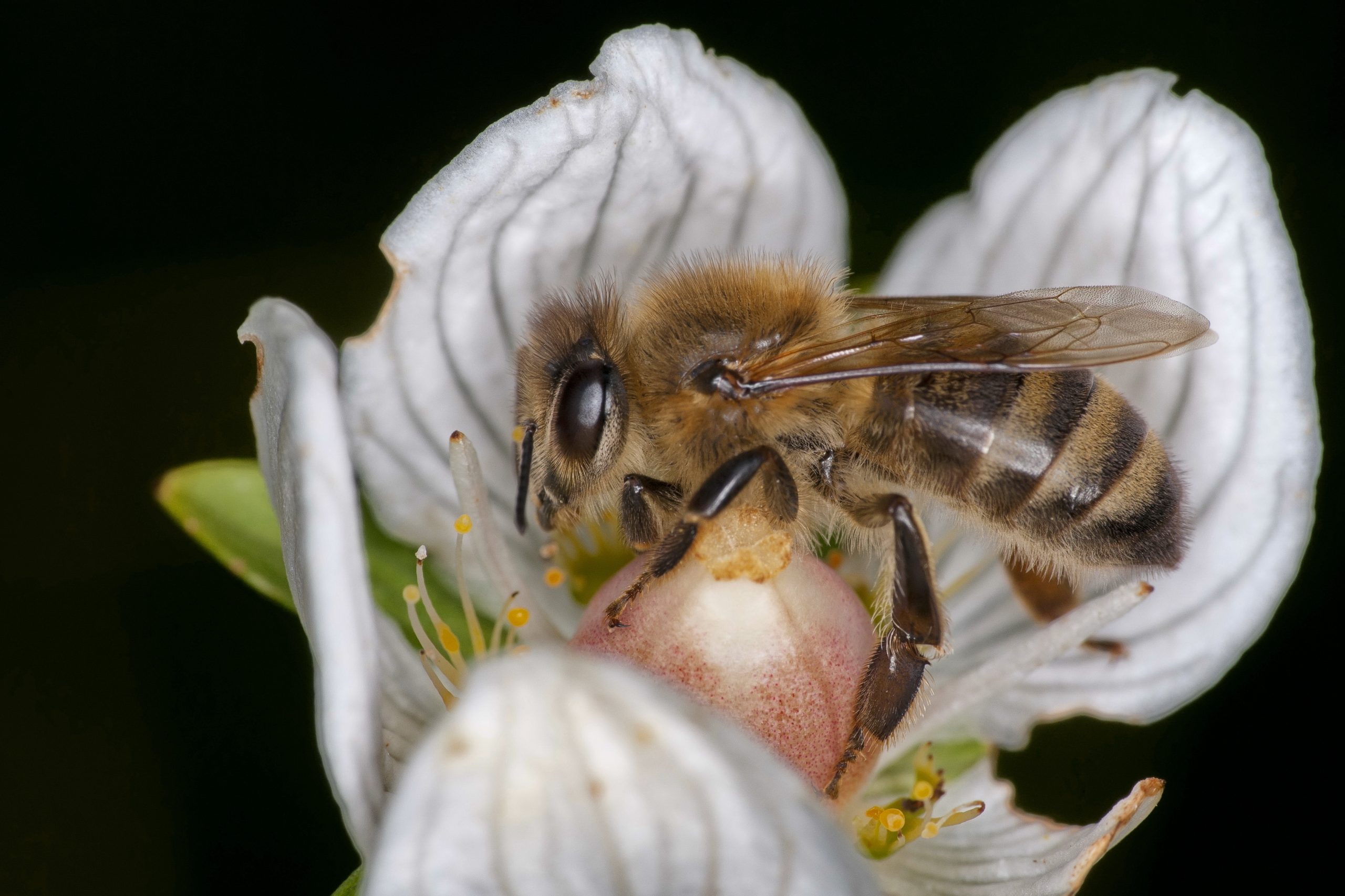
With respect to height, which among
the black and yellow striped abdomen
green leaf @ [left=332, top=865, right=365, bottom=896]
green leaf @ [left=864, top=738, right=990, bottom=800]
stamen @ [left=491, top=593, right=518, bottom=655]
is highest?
the black and yellow striped abdomen

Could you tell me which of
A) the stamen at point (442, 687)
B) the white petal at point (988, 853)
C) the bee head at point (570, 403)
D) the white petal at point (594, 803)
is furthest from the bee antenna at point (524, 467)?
the white petal at point (988, 853)

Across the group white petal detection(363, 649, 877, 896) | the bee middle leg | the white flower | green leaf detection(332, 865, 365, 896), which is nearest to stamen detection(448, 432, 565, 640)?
the white flower

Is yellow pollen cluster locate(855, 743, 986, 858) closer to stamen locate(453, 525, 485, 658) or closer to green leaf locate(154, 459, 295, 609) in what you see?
stamen locate(453, 525, 485, 658)

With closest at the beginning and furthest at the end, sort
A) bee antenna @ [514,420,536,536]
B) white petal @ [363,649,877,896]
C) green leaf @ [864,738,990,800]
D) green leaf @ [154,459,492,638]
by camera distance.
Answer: white petal @ [363,649,877,896], bee antenna @ [514,420,536,536], green leaf @ [154,459,492,638], green leaf @ [864,738,990,800]

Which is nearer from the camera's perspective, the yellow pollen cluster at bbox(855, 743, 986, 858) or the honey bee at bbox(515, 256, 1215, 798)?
the honey bee at bbox(515, 256, 1215, 798)

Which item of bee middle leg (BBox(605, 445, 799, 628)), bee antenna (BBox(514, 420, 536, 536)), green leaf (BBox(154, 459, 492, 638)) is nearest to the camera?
bee middle leg (BBox(605, 445, 799, 628))

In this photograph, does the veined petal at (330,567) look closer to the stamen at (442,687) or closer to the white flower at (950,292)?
the white flower at (950,292)

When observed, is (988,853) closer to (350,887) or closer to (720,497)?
(720,497)
